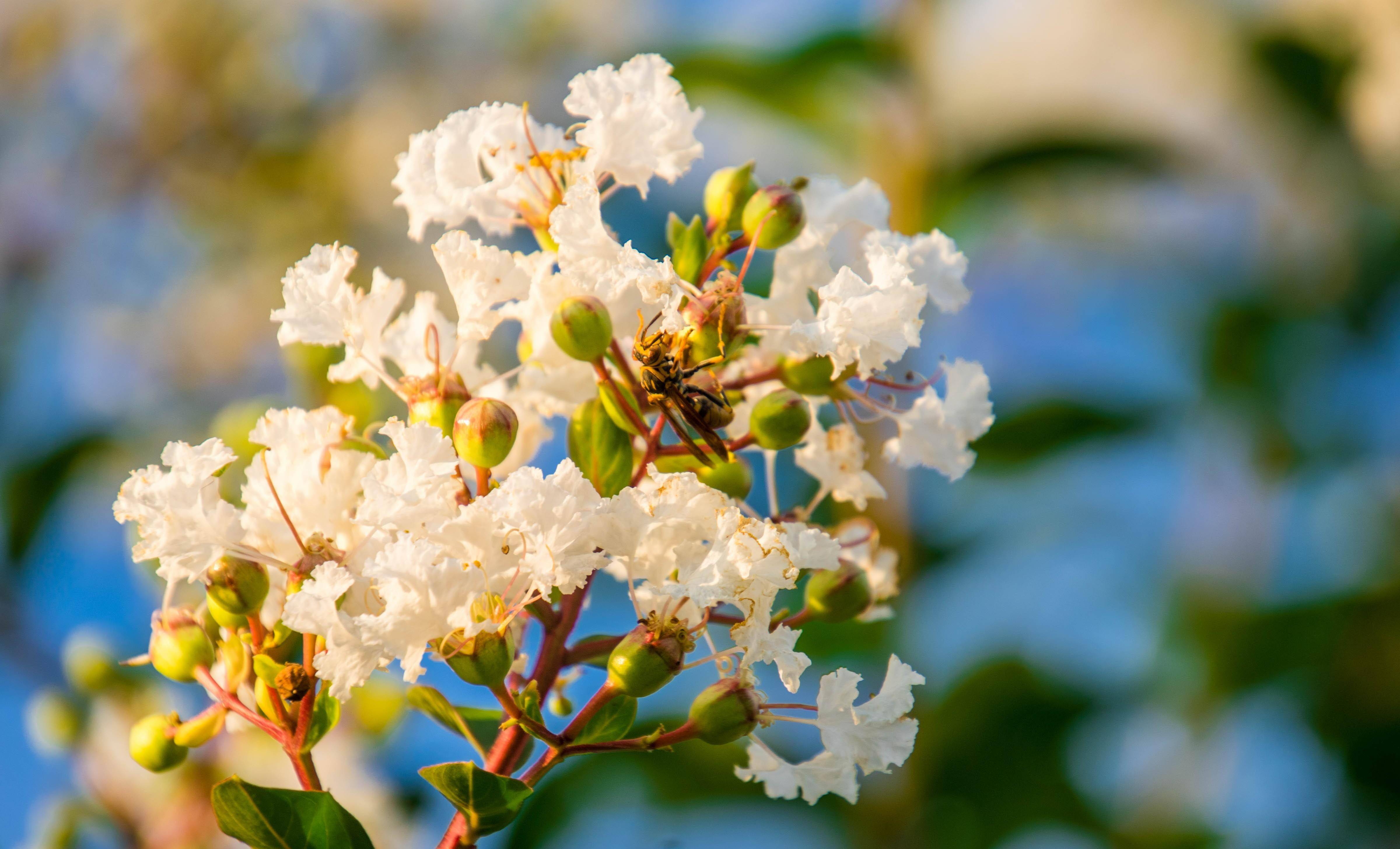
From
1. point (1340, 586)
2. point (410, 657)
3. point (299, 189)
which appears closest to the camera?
point (410, 657)

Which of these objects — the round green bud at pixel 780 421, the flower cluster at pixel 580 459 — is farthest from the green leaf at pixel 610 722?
the round green bud at pixel 780 421

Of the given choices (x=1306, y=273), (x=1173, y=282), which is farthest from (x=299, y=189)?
(x=1306, y=273)

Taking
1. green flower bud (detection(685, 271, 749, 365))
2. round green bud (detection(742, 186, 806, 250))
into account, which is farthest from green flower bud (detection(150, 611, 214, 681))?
round green bud (detection(742, 186, 806, 250))

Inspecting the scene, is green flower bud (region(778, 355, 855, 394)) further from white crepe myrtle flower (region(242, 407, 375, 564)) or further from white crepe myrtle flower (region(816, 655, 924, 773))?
white crepe myrtle flower (region(242, 407, 375, 564))

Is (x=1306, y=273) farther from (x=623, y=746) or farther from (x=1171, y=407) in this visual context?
(x=623, y=746)

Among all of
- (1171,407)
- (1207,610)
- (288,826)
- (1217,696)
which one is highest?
(1171,407)

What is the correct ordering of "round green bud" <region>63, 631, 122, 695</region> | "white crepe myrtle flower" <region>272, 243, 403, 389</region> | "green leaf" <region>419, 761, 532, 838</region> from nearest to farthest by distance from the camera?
"green leaf" <region>419, 761, 532, 838</region> < "white crepe myrtle flower" <region>272, 243, 403, 389</region> < "round green bud" <region>63, 631, 122, 695</region>

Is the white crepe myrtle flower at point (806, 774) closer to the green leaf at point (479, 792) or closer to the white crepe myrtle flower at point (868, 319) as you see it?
the green leaf at point (479, 792)
